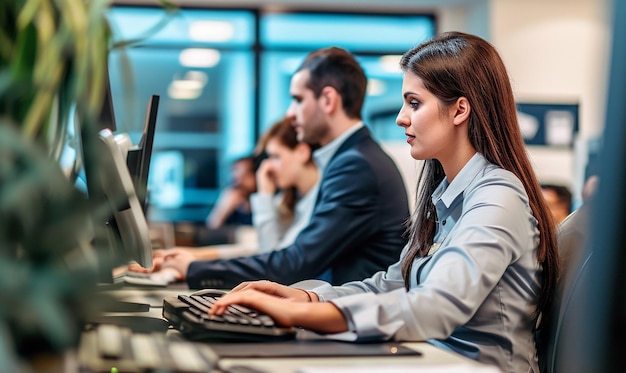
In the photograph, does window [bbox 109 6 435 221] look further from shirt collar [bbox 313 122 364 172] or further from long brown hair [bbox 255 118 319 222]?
shirt collar [bbox 313 122 364 172]

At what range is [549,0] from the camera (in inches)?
256

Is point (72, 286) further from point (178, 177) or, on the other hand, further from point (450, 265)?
point (178, 177)

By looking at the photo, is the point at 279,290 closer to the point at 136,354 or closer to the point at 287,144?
the point at 136,354

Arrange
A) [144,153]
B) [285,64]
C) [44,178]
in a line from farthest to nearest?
1. [285,64]
2. [144,153]
3. [44,178]

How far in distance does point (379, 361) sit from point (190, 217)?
5.68 m

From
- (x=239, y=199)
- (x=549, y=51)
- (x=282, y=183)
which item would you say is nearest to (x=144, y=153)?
(x=282, y=183)

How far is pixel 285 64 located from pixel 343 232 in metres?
4.63

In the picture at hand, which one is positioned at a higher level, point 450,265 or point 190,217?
point 450,265

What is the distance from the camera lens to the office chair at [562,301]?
4.63 feet

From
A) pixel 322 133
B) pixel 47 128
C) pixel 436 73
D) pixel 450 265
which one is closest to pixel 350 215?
pixel 322 133

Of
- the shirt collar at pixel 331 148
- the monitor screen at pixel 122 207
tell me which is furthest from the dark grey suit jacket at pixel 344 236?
the monitor screen at pixel 122 207

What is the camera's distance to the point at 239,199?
586 cm

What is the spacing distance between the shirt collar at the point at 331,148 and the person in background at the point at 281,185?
630 mm

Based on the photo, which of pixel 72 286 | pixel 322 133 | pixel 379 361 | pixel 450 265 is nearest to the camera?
pixel 72 286
